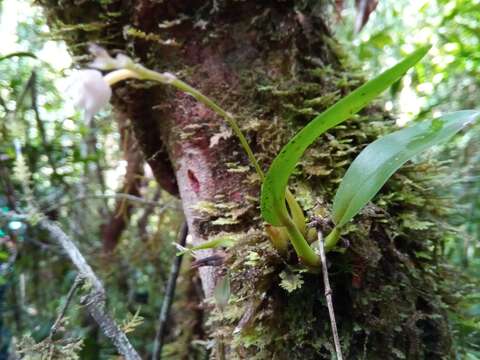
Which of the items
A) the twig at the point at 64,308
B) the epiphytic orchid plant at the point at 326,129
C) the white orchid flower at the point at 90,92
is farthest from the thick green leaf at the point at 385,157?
the twig at the point at 64,308

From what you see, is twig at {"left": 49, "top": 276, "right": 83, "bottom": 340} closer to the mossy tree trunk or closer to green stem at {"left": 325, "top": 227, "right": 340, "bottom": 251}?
the mossy tree trunk

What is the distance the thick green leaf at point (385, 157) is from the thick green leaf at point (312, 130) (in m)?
0.07

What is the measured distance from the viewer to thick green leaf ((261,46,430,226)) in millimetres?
395

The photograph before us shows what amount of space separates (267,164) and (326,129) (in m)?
0.28

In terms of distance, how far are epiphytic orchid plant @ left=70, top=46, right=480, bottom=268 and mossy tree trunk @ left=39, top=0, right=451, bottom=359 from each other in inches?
3.4

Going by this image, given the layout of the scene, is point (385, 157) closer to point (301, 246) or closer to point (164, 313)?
point (301, 246)

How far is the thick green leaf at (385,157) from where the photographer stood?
45 cm

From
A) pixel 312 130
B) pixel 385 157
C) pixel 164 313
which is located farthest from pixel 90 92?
pixel 164 313

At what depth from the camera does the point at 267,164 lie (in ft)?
2.32

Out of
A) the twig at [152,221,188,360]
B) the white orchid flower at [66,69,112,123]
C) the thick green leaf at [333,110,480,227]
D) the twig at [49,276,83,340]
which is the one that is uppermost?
the white orchid flower at [66,69,112,123]

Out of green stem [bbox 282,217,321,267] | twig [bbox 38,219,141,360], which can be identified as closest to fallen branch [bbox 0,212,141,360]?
twig [bbox 38,219,141,360]

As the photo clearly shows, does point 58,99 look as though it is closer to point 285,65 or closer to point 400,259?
point 285,65

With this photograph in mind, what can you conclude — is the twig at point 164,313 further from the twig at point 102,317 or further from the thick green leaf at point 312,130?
the thick green leaf at point 312,130

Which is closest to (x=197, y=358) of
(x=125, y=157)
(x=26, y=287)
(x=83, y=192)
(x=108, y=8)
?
(x=125, y=157)
